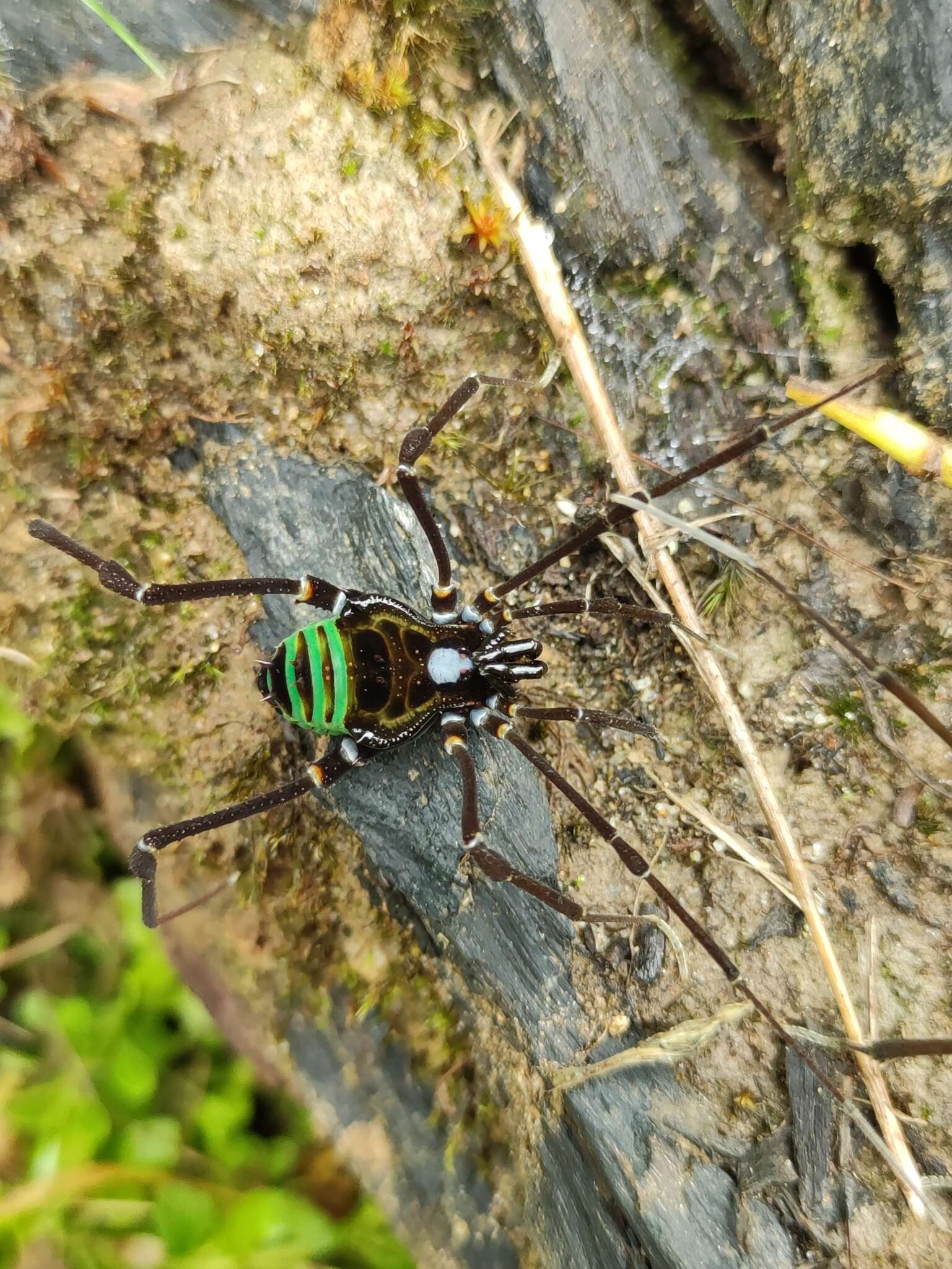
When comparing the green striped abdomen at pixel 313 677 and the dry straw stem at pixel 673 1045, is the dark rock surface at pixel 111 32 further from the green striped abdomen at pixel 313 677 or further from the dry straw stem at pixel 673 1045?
the dry straw stem at pixel 673 1045

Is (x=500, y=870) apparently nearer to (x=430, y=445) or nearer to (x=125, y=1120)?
(x=430, y=445)

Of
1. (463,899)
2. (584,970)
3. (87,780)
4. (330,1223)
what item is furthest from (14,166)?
(330,1223)

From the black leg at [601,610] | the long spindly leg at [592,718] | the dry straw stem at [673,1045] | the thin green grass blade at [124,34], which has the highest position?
the thin green grass blade at [124,34]

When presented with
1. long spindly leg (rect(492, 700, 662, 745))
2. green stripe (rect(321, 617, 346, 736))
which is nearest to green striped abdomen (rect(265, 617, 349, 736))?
green stripe (rect(321, 617, 346, 736))

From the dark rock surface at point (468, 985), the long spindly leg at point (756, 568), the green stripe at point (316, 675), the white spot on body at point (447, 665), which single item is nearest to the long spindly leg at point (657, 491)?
the long spindly leg at point (756, 568)

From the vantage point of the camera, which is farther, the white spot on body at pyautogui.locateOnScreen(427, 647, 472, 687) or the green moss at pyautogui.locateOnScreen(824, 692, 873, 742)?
the white spot on body at pyautogui.locateOnScreen(427, 647, 472, 687)

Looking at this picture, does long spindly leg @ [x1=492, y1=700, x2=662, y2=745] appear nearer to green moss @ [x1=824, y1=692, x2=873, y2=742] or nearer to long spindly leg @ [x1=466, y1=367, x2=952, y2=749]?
long spindly leg @ [x1=466, y1=367, x2=952, y2=749]
